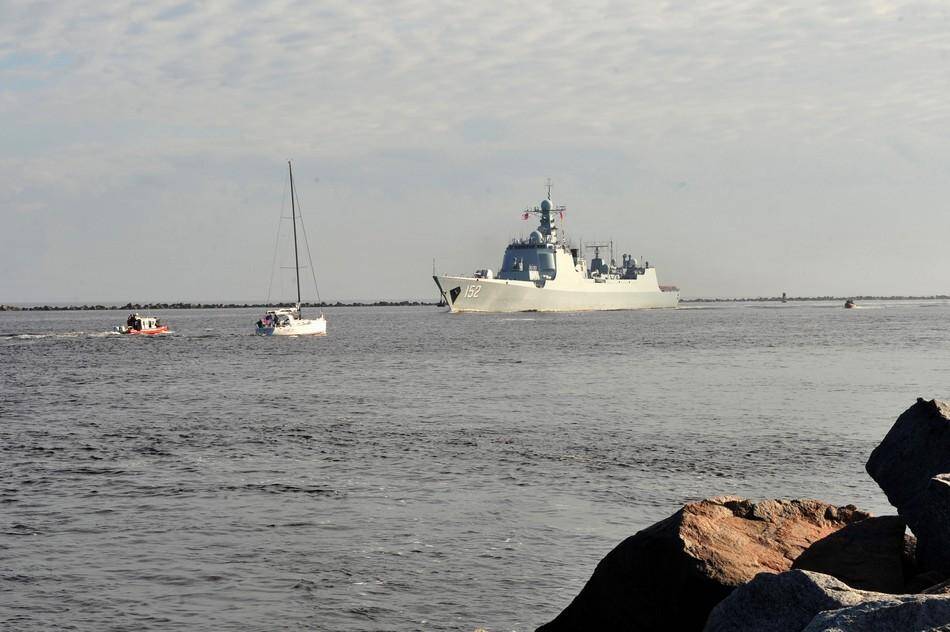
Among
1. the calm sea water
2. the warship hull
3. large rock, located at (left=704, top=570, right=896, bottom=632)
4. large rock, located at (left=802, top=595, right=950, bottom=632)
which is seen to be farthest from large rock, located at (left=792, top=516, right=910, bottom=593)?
the warship hull

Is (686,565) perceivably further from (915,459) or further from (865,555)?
(915,459)

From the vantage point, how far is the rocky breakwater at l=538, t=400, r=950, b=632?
602 centimetres

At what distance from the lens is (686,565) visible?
6.58 metres

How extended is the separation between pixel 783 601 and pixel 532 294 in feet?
348

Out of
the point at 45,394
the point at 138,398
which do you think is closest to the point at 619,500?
the point at 138,398

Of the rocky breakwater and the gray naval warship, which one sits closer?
the rocky breakwater

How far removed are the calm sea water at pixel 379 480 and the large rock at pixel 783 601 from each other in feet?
12.1

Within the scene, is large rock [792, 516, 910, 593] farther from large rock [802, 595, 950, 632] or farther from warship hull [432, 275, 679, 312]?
warship hull [432, 275, 679, 312]

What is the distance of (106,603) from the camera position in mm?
9117

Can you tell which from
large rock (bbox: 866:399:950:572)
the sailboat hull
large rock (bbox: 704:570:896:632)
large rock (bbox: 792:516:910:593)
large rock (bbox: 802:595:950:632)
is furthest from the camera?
the sailboat hull

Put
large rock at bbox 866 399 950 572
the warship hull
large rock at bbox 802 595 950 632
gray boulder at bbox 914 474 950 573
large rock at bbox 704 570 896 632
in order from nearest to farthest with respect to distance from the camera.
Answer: large rock at bbox 802 595 950 632 → large rock at bbox 704 570 896 632 → gray boulder at bbox 914 474 950 573 → large rock at bbox 866 399 950 572 → the warship hull

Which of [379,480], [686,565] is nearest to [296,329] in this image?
[379,480]

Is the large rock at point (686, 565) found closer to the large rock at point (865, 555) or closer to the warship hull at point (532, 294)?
the large rock at point (865, 555)

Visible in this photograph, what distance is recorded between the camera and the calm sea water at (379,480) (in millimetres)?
9344
